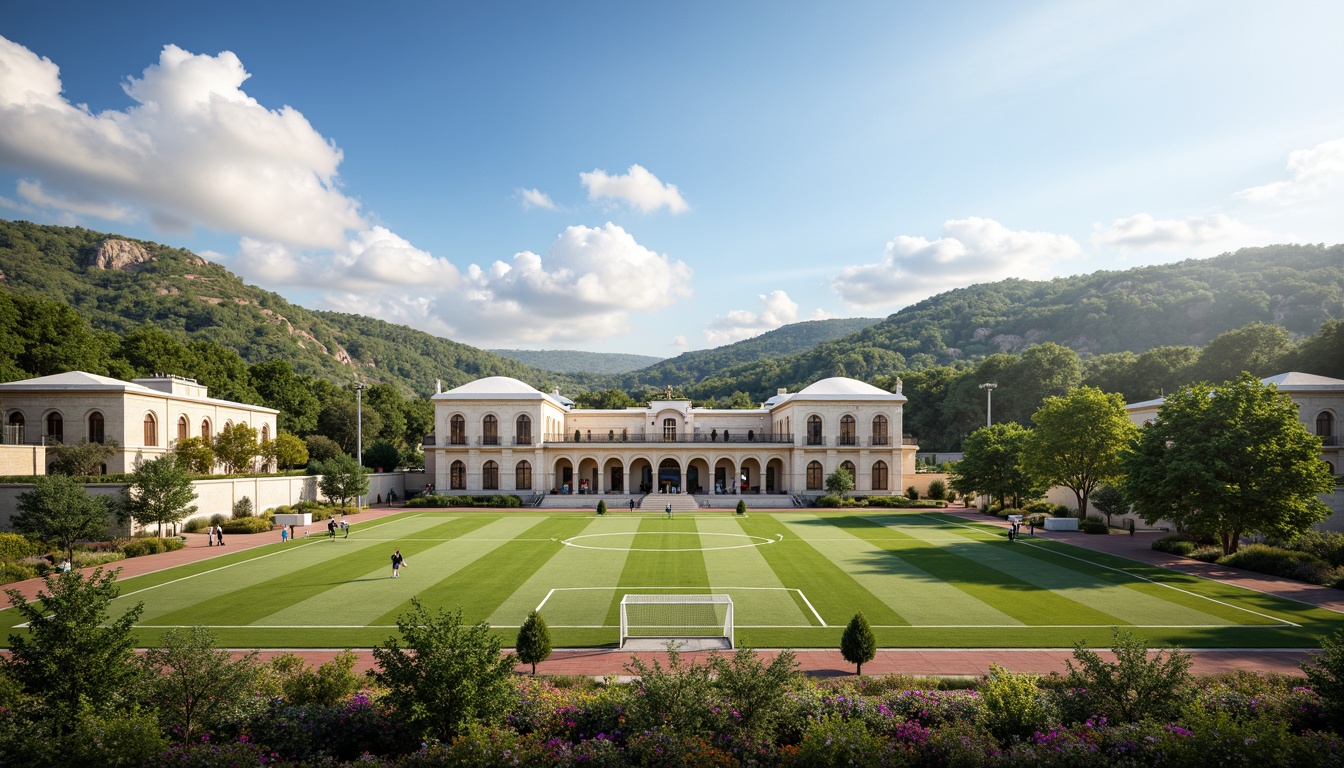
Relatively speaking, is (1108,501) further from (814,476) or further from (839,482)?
(814,476)

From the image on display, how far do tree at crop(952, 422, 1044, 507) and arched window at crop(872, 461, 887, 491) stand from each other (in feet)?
30.2

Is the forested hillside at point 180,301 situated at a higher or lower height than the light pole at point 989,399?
higher

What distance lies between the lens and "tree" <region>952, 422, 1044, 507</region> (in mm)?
47719

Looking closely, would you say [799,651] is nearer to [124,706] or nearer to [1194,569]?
[124,706]

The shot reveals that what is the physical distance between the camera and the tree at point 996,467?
47719 millimetres

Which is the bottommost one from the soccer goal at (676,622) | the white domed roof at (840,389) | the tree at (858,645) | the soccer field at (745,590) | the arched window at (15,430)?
the soccer field at (745,590)

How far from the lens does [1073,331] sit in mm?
107438

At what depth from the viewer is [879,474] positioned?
5972 centimetres

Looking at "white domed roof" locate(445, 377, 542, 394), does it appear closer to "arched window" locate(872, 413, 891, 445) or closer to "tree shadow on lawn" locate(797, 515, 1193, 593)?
"arched window" locate(872, 413, 891, 445)

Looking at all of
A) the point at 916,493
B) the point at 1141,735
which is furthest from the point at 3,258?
the point at 1141,735

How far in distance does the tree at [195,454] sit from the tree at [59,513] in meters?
11.5

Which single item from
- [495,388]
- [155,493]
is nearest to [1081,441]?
[495,388]

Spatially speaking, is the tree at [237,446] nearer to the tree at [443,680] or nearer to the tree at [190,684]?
the tree at [190,684]

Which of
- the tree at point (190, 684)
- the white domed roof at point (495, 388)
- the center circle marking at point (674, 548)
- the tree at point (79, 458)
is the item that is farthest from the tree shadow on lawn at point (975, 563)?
the tree at point (79, 458)
